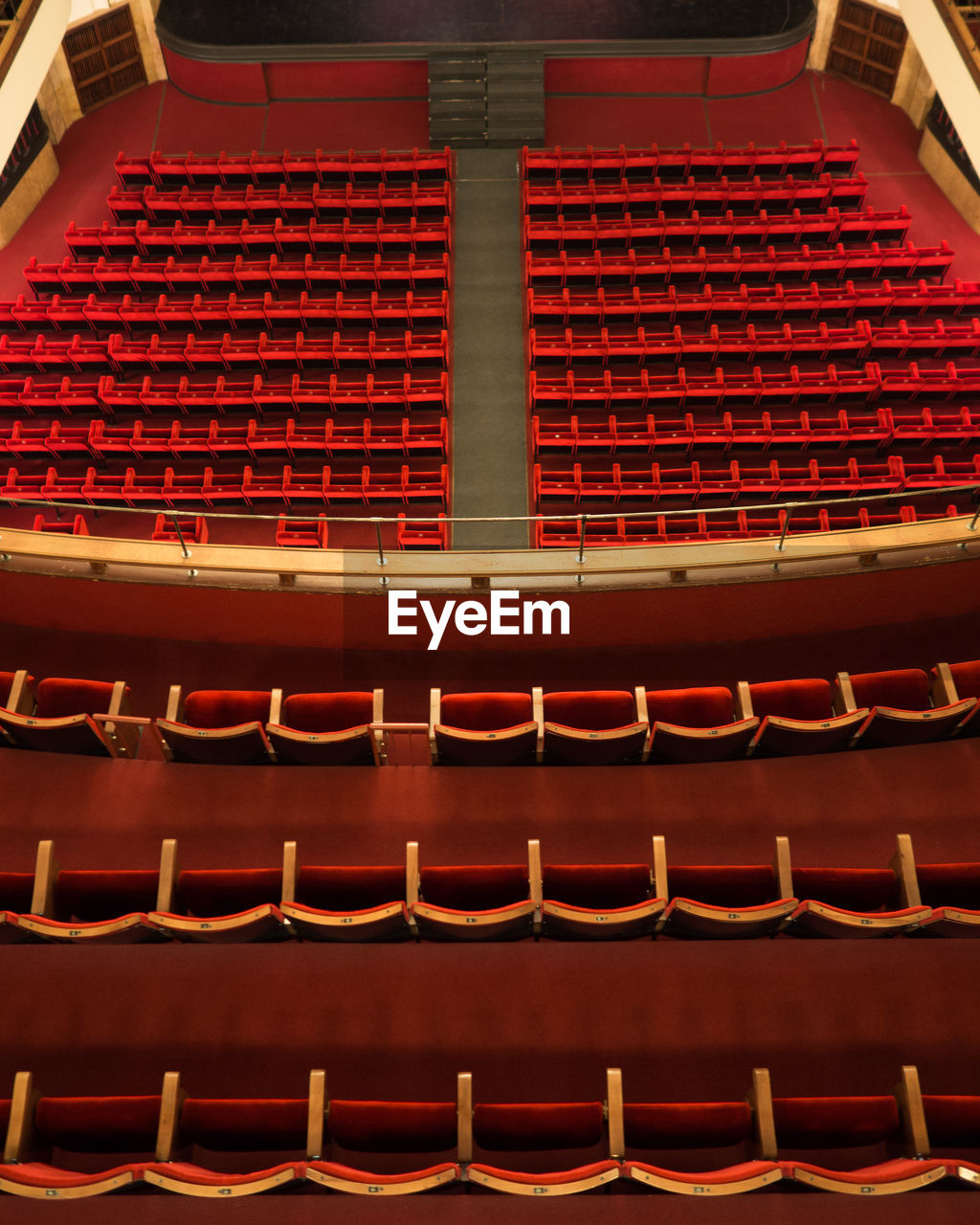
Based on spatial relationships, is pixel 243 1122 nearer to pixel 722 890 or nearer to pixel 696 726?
pixel 722 890

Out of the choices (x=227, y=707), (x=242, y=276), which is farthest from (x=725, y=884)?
(x=242, y=276)

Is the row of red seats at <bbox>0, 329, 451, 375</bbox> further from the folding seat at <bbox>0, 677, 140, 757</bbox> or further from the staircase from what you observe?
Result: the folding seat at <bbox>0, 677, 140, 757</bbox>

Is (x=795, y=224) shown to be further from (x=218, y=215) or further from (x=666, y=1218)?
(x=666, y=1218)

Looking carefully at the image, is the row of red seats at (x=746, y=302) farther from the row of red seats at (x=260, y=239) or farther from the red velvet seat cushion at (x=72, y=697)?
the red velvet seat cushion at (x=72, y=697)

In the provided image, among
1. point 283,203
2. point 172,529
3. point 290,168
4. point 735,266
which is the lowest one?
point 172,529

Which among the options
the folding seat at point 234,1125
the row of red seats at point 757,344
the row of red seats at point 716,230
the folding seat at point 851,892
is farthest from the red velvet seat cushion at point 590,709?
the row of red seats at point 716,230

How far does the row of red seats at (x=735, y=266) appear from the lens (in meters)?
2.16

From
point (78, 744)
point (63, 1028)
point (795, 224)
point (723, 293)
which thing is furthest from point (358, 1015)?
point (795, 224)

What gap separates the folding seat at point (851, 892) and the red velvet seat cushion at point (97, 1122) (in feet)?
1.81

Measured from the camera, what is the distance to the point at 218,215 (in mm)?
2404

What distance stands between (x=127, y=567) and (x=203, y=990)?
19.5 inches

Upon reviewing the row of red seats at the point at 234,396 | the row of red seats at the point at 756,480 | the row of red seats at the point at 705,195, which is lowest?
the row of red seats at the point at 756,480

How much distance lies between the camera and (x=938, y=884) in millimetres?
830

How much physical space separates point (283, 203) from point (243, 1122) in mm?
2223
